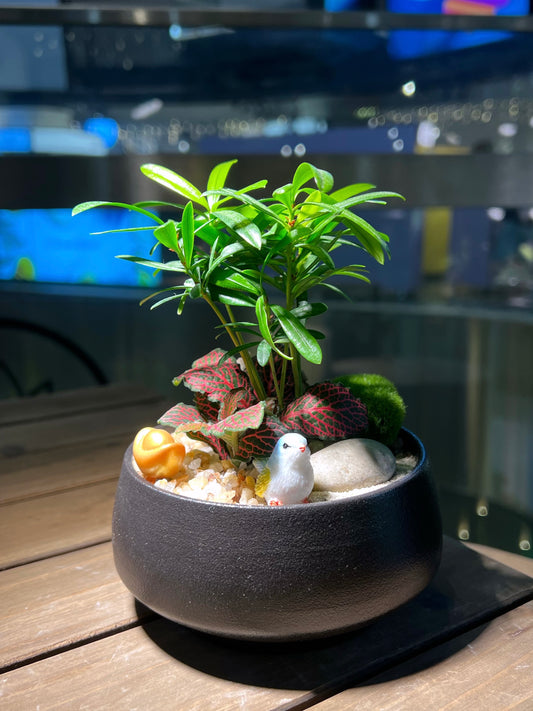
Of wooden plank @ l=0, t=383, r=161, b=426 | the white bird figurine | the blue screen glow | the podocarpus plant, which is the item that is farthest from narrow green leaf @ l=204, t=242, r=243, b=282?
the blue screen glow

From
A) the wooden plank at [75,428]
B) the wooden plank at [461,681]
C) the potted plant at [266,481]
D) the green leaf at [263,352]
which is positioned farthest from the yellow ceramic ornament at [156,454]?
the wooden plank at [75,428]

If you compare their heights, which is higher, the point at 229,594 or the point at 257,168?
the point at 257,168

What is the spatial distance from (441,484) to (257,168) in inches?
58.5

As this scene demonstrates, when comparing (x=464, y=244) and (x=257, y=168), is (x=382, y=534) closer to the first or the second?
(x=257, y=168)

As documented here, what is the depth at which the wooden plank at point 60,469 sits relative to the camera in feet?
2.85

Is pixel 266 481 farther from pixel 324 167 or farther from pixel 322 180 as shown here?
pixel 324 167

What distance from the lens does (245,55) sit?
1910mm

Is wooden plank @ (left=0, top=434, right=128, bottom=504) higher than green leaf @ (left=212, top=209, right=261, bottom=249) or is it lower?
lower

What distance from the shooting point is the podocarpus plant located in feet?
1.63

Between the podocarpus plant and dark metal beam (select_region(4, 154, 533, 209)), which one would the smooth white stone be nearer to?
the podocarpus plant

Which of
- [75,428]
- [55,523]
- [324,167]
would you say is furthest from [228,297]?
[324,167]

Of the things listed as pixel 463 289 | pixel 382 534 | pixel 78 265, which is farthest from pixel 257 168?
pixel 382 534

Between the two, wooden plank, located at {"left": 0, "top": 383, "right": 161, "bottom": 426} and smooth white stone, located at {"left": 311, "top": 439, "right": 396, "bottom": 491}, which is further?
wooden plank, located at {"left": 0, "top": 383, "right": 161, "bottom": 426}

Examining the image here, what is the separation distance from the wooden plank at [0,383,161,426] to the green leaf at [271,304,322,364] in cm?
80
